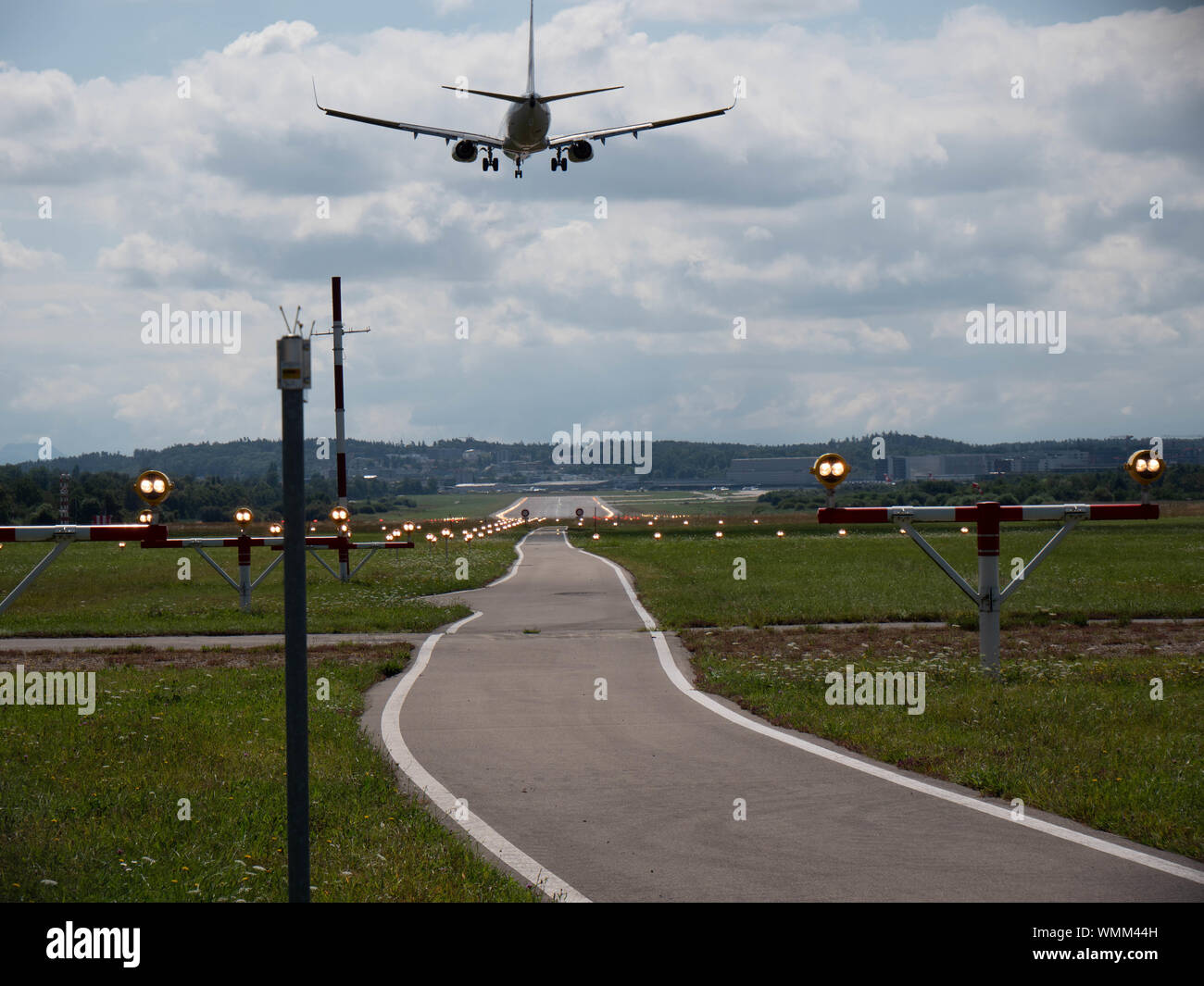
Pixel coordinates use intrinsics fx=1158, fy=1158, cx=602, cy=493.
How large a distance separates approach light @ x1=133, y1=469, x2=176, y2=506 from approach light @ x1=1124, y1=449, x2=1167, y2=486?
9.64 m

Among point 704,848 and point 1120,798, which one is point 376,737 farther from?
point 1120,798

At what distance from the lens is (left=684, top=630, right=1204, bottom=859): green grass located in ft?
25.0

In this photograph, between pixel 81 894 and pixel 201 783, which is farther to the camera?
pixel 201 783

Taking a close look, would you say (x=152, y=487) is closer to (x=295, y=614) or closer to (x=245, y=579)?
(x=295, y=614)

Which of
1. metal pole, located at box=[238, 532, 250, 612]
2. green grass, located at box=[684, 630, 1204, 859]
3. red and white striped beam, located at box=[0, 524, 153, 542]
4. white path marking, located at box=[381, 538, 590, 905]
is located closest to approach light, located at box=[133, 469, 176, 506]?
red and white striped beam, located at box=[0, 524, 153, 542]

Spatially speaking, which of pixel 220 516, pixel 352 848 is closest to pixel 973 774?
pixel 352 848

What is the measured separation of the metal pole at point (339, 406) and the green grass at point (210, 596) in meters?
0.84

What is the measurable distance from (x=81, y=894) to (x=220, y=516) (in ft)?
196

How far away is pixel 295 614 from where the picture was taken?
167 inches

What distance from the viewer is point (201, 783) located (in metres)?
8.52

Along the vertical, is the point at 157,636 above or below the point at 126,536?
below

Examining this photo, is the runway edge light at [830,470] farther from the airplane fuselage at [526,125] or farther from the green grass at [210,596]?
the airplane fuselage at [526,125]
